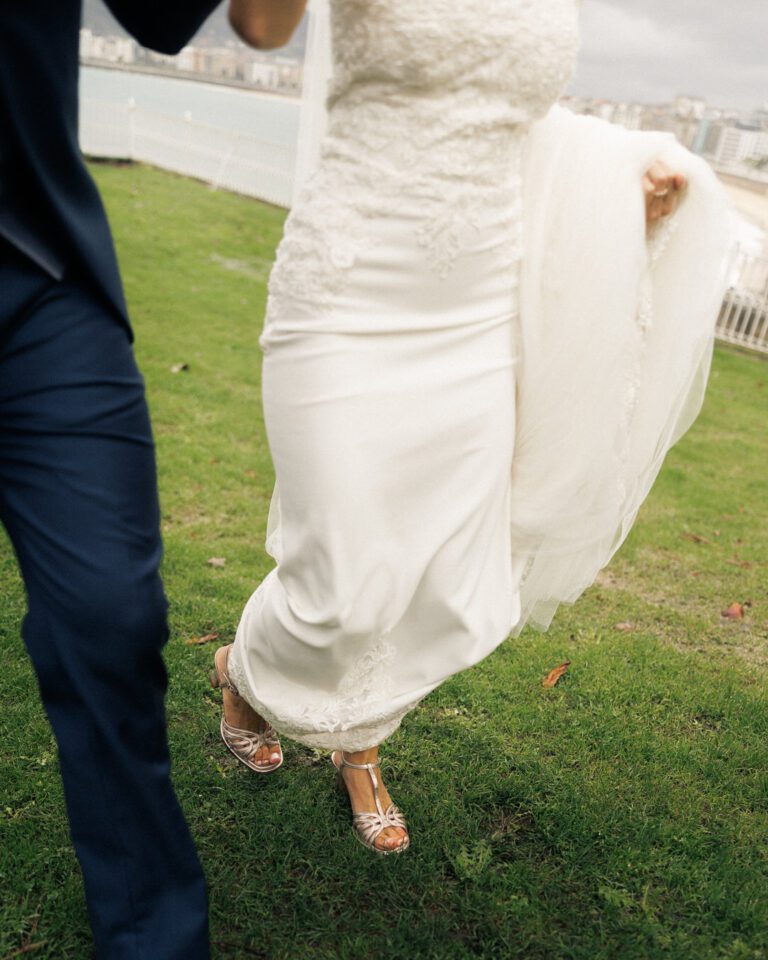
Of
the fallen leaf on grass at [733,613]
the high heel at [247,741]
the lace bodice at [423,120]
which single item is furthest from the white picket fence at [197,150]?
the lace bodice at [423,120]

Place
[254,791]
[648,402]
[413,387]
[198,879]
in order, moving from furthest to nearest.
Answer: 1. [254,791]
2. [648,402]
3. [413,387]
4. [198,879]

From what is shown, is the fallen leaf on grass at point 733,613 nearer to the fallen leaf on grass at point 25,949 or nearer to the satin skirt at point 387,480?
the satin skirt at point 387,480

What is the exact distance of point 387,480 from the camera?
221 centimetres

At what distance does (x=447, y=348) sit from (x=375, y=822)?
4.39 feet

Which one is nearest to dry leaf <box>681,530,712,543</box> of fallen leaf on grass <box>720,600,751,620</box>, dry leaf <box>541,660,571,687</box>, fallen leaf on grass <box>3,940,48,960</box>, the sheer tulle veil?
fallen leaf on grass <box>720,600,751,620</box>

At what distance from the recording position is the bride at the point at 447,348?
210 centimetres

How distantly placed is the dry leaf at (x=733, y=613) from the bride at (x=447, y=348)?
204 centimetres

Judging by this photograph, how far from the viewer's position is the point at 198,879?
1.86m

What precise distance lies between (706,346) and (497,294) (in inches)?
26.2

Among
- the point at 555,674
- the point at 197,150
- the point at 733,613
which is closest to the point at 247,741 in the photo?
the point at 555,674

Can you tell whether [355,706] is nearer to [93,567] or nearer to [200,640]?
[93,567]

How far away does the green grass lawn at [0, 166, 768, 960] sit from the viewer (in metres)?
2.34

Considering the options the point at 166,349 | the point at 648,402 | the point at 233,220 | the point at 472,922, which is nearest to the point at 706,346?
the point at 648,402

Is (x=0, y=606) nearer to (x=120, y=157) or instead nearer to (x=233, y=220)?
(x=233, y=220)
